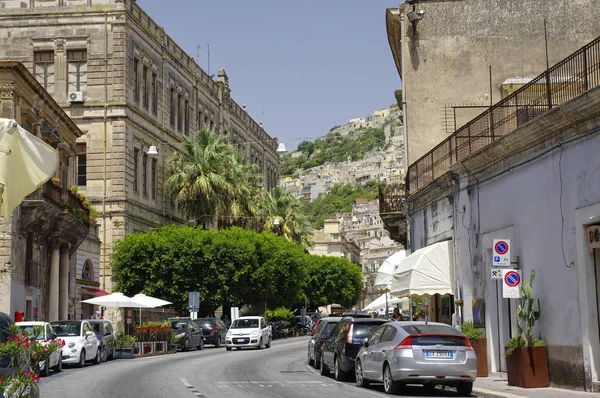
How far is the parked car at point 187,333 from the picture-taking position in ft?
141

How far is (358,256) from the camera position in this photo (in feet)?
553

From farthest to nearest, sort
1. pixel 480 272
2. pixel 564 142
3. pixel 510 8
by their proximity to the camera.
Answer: pixel 510 8, pixel 480 272, pixel 564 142

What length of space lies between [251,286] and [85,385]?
33578 millimetres

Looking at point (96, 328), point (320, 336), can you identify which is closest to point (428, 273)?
point (320, 336)

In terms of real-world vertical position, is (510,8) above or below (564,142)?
A: above

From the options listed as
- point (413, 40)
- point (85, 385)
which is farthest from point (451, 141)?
point (85, 385)

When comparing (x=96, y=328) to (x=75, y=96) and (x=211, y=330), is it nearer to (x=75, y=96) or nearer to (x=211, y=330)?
(x=211, y=330)

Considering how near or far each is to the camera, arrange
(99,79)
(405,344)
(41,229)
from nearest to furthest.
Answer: (405,344) → (41,229) → (99,79)

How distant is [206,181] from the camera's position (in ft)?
181

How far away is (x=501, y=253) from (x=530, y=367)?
253 cm

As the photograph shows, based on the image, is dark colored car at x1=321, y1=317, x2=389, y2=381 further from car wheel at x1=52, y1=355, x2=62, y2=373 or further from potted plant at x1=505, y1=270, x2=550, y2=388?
car wheel at x1=52, y1=355, x2=62, y2=373

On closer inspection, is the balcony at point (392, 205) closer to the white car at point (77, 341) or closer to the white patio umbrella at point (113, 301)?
the white car at point (77, 341)

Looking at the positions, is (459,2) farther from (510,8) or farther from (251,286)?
(251,286)

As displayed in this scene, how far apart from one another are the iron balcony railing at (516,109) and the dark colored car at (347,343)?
5.53m
